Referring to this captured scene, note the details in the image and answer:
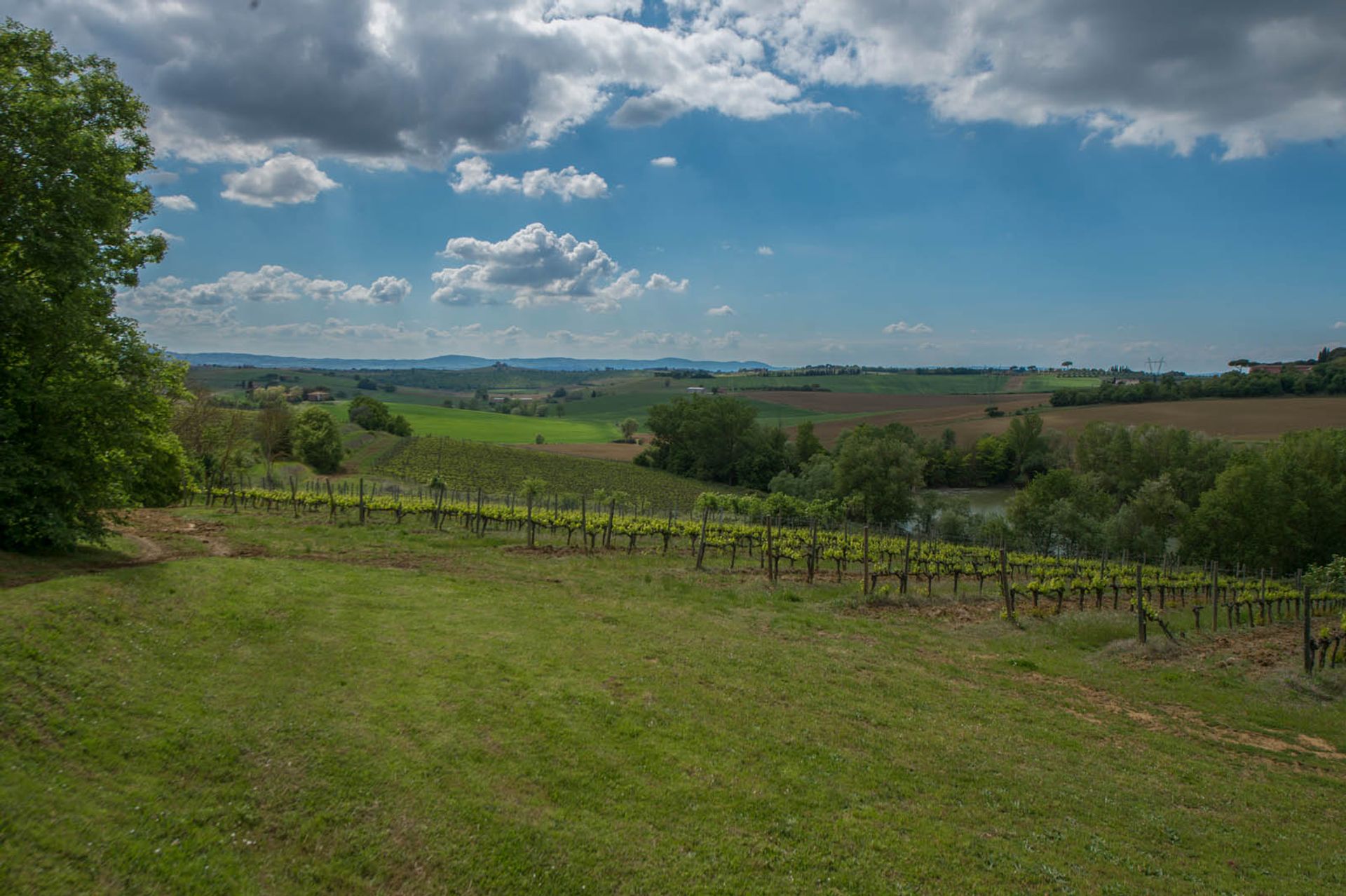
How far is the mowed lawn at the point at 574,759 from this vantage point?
6863 millimetres

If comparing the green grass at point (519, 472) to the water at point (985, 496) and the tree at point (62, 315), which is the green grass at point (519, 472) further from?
the tree at point (62, 315)

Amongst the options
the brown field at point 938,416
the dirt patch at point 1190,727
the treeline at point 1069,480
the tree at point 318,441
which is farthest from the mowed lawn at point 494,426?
the dirt patch at point 1190,727

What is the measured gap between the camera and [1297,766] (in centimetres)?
1227

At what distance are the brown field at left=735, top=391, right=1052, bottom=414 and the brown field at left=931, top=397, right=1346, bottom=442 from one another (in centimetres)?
2234

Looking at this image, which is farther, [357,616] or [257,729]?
[357,616]

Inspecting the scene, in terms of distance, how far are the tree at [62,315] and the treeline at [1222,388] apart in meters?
113

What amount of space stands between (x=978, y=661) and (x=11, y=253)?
23.8m

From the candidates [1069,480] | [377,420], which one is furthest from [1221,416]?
[377,420]

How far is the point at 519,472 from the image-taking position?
7856 centimetres

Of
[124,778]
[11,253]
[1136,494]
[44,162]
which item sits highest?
[44,162]

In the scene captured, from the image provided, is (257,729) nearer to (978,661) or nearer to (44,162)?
(44,162)

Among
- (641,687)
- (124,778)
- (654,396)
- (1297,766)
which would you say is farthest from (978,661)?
(654,396)

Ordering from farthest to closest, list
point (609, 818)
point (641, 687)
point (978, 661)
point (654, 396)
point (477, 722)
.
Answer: point (654, 396), point (978, 661), point (641, 687), point (477, 722), point (609, 818)

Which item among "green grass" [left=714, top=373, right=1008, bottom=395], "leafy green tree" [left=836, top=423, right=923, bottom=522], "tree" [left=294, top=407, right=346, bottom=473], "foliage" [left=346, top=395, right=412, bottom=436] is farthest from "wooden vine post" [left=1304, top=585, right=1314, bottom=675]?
"green grass" [left=714, top=373, right=1008, bottom=395]
